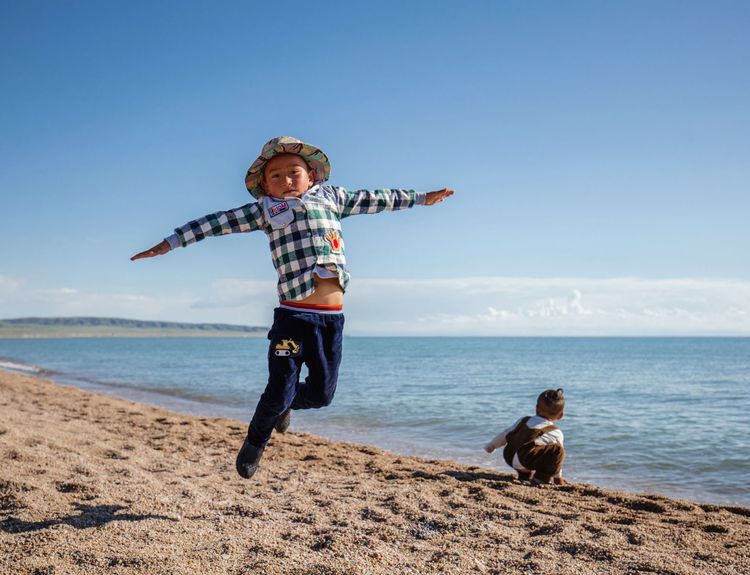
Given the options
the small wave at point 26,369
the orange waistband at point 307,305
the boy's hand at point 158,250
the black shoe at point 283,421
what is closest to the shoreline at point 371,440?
the black shoe at point 283,421

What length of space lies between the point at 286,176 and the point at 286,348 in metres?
1.15

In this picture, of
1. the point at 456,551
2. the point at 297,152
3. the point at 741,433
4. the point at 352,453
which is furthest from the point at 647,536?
the point at 741,433

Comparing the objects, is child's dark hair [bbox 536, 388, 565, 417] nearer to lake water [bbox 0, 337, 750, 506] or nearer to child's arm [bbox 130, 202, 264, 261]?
lake water [bbox 0, 337, 750, 506]

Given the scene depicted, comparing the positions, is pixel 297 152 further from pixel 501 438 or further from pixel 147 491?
pixel 501 438

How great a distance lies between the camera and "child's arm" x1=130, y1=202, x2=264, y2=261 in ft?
11.9

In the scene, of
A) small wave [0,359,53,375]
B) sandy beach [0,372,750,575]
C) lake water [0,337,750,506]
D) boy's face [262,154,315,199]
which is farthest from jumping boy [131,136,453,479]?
small wave [0,359,53,375]

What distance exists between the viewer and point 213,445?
7.16 metres

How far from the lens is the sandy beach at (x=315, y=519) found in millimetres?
3113

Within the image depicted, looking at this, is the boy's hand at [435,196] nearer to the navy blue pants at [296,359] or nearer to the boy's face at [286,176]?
the boy's face at [286,176]

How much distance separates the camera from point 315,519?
4.03 metres

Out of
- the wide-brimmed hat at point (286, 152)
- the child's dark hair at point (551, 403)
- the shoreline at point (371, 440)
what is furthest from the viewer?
the shoreline at point (371, 440)

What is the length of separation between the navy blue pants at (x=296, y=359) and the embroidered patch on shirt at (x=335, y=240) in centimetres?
44

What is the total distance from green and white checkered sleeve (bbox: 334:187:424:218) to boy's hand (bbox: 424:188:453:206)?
46 millimetres

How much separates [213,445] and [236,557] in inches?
168
